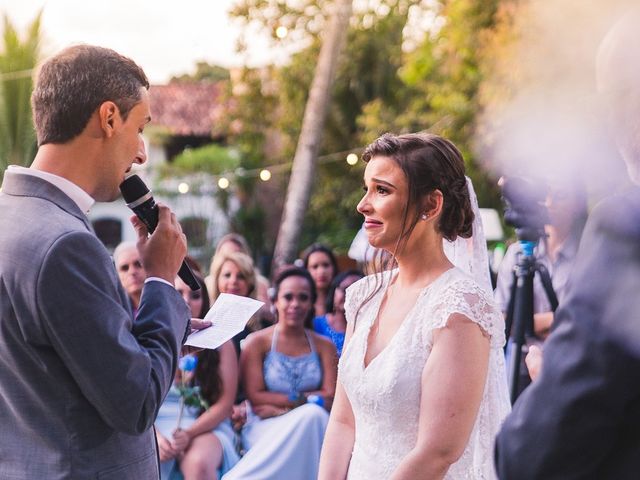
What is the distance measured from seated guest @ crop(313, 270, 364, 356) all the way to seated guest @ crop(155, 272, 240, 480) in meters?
1.01

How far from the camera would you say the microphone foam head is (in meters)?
2.23

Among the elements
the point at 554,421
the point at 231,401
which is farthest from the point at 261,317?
the point at 554,421

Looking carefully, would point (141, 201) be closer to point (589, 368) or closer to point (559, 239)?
point (589, 368)

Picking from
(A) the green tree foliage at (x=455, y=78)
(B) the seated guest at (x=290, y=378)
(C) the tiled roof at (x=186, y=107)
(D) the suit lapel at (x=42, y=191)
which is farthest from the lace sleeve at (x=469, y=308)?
(C) the tiled roof at (x=186, y=107)

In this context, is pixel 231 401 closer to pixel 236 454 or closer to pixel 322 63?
pixel 236 454

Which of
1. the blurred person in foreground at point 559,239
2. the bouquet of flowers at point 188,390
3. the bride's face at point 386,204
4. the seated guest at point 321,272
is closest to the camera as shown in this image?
the bride's face at point 386,204

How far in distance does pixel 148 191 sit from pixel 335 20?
10559 mm

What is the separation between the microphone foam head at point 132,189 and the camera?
223 cm

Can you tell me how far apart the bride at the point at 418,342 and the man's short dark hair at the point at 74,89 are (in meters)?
0.98

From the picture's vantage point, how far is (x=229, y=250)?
6926 millimetres

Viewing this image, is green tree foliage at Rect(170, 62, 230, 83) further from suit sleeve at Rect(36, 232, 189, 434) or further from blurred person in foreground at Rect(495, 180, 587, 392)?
suit sleeve at Rect(36, 232, 189, 434)

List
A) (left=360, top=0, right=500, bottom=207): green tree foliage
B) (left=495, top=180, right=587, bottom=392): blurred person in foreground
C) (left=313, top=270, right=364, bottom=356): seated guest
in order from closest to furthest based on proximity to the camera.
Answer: (left=495, top=180, right=587, bottom=392): blurred person in foreground
(left=313, top=270, right=364, bottom=356): seated guest
(left=360, top=0, right=500, bottom=207): green tree foliage

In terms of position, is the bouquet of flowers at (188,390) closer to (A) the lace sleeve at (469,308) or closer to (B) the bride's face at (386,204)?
(B) the bride's face at (386,204)

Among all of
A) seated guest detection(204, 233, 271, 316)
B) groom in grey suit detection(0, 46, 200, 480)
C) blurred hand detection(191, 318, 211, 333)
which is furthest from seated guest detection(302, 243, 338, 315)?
groom in grey suit detection(0, 46, 200, 480)
